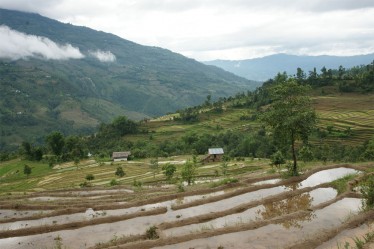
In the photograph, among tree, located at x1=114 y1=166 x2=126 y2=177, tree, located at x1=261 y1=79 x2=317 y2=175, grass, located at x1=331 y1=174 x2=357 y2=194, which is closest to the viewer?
grass, located at x1=331 y1=174 x2=357 y2=194

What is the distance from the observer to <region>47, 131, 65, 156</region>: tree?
152 m

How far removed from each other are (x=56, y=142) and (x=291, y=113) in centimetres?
13428

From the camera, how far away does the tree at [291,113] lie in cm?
3850

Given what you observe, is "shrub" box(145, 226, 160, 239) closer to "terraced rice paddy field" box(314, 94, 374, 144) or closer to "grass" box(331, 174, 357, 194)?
"grass" box(331, 174, 357, 194)

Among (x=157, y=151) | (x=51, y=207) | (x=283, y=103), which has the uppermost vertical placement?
(x=283, y=103)

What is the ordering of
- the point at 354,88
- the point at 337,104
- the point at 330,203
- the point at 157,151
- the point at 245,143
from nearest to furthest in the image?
the point at 330,203
the point at 245,143
the point at 157,151
the point at 337,104
the point at 354,88

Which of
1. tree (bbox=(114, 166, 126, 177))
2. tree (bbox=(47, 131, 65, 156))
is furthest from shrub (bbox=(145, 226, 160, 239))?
tree (bbox=(47, 131, 65, 156))

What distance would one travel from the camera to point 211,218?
29062mm

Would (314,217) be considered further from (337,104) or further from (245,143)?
(337,104)

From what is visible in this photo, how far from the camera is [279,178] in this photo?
41.2 metres

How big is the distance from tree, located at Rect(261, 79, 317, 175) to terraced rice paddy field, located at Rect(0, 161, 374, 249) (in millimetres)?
5355

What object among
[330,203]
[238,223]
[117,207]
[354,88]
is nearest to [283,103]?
[330,203]

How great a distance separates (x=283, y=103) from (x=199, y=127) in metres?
142

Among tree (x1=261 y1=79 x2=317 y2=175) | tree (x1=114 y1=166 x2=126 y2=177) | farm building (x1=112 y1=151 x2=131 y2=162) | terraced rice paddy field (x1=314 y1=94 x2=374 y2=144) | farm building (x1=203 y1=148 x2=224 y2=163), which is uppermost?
tree (x1=261 y1=79 x2=317 y2=175)
